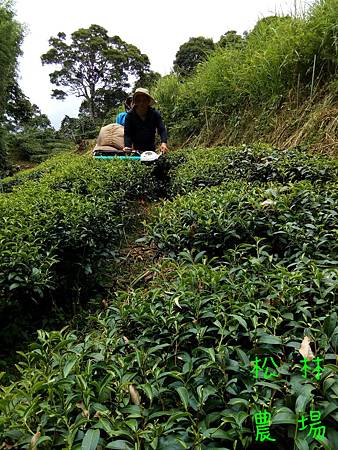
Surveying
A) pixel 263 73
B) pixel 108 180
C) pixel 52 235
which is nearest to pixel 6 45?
pixel 263 73

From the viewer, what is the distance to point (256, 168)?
277 cm

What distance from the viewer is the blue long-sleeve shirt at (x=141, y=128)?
416 centimetres

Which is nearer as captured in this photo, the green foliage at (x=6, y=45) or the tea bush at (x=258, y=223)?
the tea bush at (x=258, y=223)

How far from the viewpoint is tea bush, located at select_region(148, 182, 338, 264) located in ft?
5.03

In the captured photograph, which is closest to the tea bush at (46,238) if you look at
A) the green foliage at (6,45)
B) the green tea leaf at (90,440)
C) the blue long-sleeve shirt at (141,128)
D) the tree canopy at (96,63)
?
the green tea leaf at (90,440)

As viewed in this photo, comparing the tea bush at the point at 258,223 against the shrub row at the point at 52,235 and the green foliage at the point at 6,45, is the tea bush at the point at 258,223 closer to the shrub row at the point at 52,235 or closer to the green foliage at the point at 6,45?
the shrub row at the point at 52,235

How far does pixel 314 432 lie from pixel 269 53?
4.41m

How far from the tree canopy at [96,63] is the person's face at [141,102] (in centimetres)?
1650

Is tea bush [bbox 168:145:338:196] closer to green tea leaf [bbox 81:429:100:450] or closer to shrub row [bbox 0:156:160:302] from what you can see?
shrub row [bbox 0:156:160:302]

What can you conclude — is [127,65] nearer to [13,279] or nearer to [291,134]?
[291,134]

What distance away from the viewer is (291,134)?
387 cm

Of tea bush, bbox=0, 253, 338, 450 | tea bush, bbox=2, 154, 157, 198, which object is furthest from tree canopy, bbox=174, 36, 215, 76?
tea bush, bbox=0, 253, 338, 450

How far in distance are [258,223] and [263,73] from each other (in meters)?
3.29

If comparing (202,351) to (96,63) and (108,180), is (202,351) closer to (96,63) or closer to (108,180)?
(108,180)
